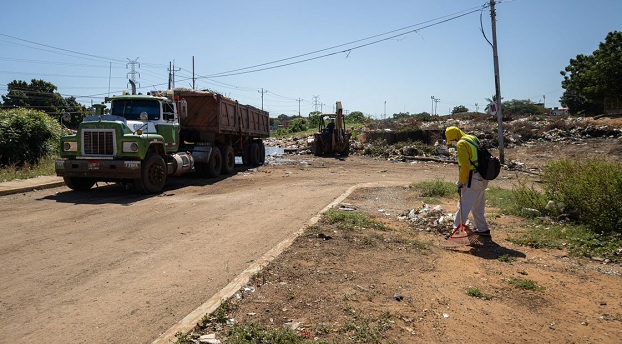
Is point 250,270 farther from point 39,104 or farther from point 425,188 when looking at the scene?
point 39,104

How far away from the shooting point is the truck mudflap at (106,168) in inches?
432

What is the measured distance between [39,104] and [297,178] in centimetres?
4141

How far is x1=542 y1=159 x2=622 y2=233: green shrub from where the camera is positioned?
7.00 m

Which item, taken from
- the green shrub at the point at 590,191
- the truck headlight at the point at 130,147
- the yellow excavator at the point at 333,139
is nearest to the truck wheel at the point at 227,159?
the truck headlight at the point at 130,147

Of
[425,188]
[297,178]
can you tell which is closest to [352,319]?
[425,188]

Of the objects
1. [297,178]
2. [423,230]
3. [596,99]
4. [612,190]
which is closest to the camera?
[612,190]

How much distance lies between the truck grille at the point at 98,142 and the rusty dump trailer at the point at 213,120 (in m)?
2.58

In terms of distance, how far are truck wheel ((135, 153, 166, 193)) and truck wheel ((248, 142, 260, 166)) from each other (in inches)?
331

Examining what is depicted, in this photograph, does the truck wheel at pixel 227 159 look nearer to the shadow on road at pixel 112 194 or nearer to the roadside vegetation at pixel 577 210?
the shadow on road at pixel 112 194

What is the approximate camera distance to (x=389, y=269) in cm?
538

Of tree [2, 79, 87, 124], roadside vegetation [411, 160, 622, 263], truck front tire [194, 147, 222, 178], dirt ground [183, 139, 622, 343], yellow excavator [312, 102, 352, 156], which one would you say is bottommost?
dirt ground [183, 139, 622, 343]

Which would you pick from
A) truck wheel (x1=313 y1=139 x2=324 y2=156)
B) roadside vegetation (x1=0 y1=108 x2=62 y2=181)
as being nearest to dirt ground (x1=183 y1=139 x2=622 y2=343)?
roadside vegetation (x1=0 y1=108 x2=62 y2=181)

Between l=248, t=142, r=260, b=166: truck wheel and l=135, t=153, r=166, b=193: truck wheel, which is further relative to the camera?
l=248, t=142, r=260, b=166: truck wheel

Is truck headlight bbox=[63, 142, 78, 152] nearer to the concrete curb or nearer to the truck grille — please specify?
the truck grille
